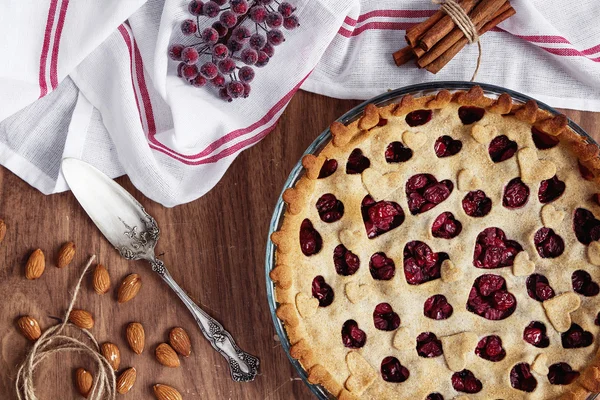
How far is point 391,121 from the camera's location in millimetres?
2098

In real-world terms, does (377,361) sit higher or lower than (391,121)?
lower

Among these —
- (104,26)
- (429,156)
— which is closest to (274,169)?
(429,156)

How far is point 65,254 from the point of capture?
7.84ft

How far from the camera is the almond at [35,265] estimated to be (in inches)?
94.0

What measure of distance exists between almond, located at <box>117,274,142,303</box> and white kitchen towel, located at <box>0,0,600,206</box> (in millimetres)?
279

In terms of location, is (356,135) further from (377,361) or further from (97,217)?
(97,217)

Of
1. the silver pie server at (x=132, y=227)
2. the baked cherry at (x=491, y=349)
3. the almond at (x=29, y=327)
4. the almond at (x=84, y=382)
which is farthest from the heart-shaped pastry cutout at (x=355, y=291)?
the almond at (x=29, y=327)

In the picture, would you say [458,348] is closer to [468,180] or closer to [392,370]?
[392,370]

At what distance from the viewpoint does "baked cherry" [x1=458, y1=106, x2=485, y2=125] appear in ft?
6.92

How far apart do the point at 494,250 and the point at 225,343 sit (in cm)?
89

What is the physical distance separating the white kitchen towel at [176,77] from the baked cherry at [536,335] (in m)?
0.71

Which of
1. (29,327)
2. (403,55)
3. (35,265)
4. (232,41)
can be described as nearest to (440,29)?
(403,55)

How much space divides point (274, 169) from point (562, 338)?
1.01m

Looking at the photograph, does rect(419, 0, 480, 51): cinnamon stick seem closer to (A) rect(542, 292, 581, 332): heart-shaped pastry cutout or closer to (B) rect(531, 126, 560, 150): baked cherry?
(B) rect(531, 126, 560, 150): baked cherry
